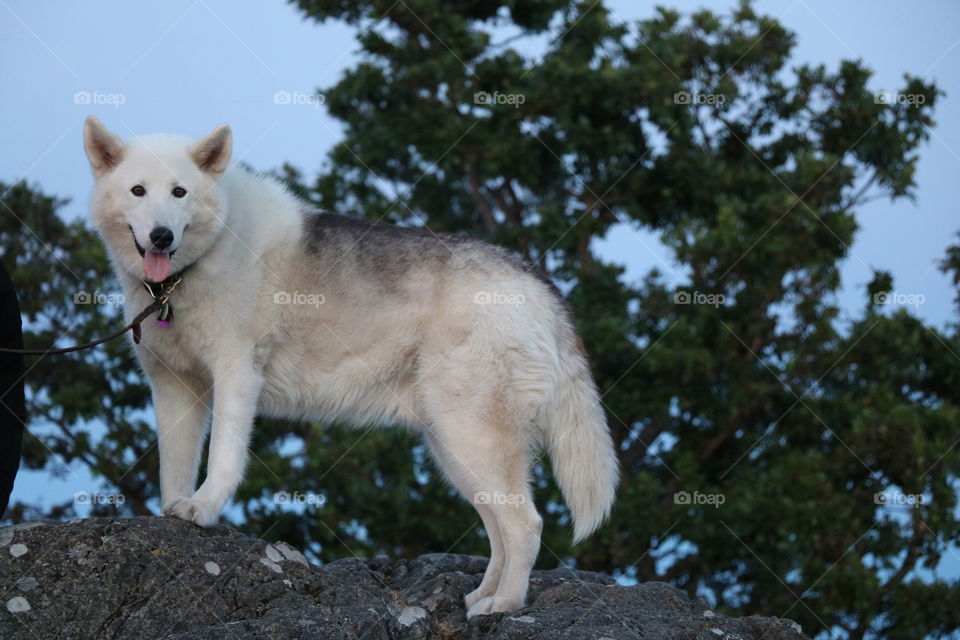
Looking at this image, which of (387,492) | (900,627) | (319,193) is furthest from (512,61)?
(900,627)

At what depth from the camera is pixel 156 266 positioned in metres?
5.75

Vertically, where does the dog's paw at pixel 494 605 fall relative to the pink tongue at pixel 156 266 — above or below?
below

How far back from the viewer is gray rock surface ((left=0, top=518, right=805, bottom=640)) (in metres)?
5.00

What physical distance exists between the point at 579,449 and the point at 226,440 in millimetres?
1937

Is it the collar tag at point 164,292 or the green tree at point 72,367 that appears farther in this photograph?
the green tree at point 72,367

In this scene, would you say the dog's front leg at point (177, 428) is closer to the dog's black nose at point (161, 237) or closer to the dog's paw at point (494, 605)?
the dog's black nose at point (161, 237)

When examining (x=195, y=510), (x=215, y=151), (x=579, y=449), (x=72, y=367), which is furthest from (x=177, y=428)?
(x=72, y=367)

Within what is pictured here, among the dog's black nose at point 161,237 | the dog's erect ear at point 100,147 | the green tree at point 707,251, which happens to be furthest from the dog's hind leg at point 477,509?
the green tree at point 707,251

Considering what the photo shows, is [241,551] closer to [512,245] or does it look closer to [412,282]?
[412,282]

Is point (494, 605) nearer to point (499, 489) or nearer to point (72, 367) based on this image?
point (499, 489)

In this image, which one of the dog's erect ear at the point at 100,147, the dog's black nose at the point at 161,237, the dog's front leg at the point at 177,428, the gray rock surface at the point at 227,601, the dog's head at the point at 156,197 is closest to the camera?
the gray rock surface at the point at 227,601

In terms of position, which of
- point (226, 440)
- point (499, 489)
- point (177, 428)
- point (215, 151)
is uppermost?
point (215, 151)

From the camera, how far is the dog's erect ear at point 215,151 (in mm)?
5992

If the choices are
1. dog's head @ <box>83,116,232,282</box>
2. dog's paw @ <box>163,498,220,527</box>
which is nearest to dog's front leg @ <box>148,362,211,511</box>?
dog's paw @ <box>163,498,220,527</box>
